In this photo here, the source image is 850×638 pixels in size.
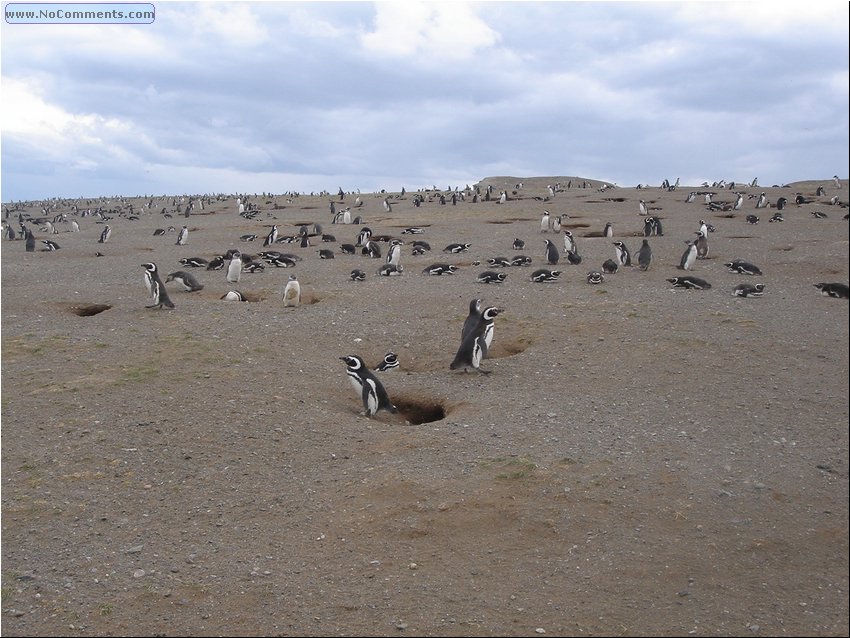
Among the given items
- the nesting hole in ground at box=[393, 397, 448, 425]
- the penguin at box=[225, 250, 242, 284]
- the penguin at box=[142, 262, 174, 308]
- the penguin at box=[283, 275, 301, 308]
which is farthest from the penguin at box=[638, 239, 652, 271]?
the penguin at box=[142, 262, 174, 308]

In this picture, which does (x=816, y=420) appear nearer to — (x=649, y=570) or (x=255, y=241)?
(x=649, y=570)

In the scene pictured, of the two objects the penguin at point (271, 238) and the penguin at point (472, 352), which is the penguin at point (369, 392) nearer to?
the penguin at point (472, 352)

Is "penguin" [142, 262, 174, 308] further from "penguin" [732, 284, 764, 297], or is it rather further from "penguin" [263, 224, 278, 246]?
"penguin" [263, 224, 278, 246]

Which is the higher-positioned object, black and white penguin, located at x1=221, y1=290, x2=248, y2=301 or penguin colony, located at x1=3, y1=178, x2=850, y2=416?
penguin colony, located at x1=3, y1=178, x2=850, y2=416

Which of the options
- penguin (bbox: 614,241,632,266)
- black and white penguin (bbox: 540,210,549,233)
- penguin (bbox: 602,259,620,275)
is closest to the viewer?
penguin (bbox: 602,259,620,275)

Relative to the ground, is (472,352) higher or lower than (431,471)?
higher

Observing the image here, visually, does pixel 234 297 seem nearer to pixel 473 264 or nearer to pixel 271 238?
pixel 473 264

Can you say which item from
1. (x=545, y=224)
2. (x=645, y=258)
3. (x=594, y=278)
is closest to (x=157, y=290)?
(x=594, y=278)

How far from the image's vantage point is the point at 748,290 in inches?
555

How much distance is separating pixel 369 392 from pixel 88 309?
837cm

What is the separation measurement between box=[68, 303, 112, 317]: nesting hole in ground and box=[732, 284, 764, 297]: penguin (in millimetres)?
12733

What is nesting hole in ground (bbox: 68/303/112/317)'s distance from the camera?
47.6ft

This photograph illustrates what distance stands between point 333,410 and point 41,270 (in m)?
15.7

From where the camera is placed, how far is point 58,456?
7668 millimetres
